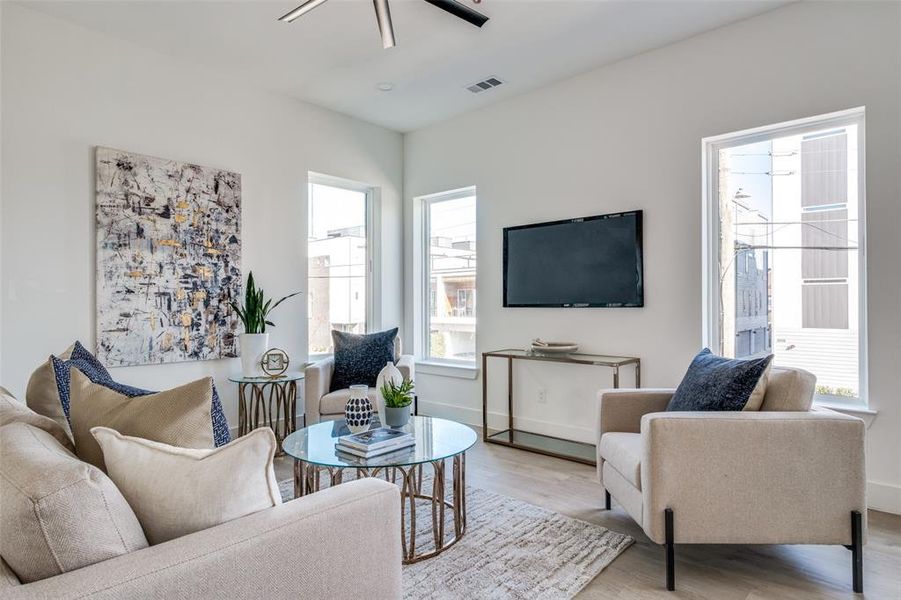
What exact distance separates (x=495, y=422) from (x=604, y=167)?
7.05ft

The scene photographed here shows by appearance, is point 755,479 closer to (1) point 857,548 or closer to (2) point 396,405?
(1) point 857,548

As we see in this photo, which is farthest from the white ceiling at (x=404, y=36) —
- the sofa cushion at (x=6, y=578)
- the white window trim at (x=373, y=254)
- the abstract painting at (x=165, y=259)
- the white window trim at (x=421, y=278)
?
the sofa cushion at (x=6, y=578)

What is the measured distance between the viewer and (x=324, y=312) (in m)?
4.57

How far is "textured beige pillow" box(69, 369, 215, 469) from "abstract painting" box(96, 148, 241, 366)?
7.75ft

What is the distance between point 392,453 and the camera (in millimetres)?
2084

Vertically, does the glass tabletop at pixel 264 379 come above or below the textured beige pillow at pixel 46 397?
below

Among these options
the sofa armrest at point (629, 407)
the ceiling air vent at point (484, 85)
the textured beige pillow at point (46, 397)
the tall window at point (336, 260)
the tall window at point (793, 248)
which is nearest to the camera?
the textured beige pillow at point (46, 397)

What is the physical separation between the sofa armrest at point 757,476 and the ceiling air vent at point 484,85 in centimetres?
285

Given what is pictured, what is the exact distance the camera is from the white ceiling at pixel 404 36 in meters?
2.93

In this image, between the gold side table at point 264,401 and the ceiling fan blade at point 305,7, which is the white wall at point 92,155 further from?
the ceiling fan blade at point 305,7

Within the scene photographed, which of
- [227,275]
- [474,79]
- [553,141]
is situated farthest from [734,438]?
[227,275]

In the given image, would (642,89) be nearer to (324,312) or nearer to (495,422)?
(495,422)

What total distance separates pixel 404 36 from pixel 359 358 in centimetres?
215

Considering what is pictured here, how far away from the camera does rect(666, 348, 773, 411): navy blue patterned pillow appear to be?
2061 mm
